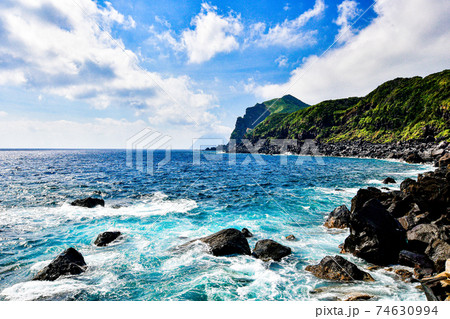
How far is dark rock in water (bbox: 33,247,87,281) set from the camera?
9.54 m

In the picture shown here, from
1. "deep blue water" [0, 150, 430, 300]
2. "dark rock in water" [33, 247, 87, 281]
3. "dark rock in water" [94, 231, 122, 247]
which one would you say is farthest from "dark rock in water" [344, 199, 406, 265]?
"dark rock in water" [94, 231, 122, 247]

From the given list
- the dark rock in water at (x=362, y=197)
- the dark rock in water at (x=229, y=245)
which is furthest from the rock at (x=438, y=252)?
the dark rock in water at (x=229, y=245)

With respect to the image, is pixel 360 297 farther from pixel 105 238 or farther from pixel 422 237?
pixel 105 238

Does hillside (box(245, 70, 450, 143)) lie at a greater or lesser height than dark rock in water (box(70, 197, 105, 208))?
greater

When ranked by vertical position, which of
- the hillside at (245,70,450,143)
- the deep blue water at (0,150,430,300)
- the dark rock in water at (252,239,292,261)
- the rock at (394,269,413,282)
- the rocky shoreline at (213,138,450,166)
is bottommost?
the deep blue water at (0,150,430,300)

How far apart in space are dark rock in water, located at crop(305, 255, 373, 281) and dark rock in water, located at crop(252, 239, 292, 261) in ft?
6.31

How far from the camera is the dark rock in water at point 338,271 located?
9010mm

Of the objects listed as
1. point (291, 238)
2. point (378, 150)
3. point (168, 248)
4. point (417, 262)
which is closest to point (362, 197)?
point (291, 238)

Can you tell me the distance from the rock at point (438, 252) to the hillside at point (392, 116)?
95122 millimetres

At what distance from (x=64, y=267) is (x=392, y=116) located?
6255 inches

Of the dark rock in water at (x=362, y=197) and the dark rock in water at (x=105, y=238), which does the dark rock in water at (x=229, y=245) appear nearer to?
the dark rock in water at (x=105, y=238)

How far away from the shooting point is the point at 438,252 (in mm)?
9328

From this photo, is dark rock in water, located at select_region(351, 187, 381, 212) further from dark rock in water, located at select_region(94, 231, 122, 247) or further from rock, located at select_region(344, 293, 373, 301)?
dark rock in water, located at select_region(94, 231, 122, 247)
